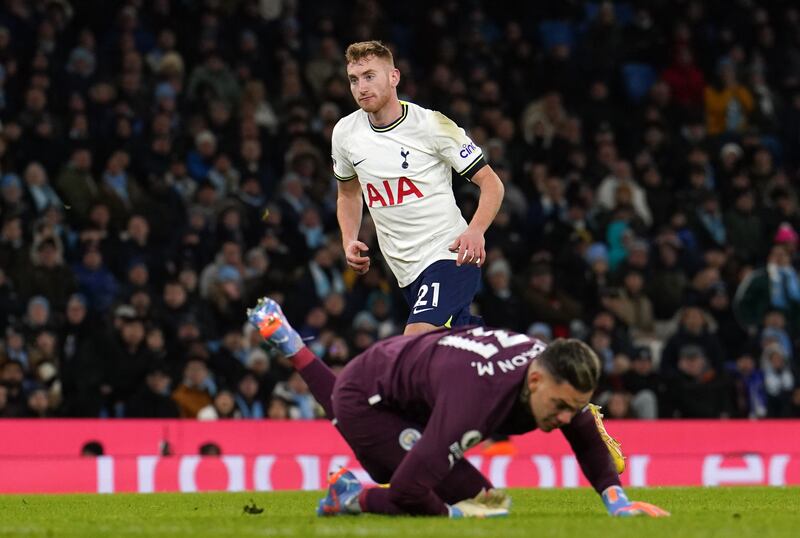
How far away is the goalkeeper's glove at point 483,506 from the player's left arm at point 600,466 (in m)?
0.47

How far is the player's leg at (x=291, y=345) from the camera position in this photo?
8070mm

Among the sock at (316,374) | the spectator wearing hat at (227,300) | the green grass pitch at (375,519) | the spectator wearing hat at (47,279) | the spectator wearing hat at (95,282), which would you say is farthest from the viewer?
the spectator wearing hat at (227,300)

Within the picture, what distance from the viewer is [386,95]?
9.57 meters

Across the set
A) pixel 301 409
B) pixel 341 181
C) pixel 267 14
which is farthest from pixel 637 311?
pixel 341 181

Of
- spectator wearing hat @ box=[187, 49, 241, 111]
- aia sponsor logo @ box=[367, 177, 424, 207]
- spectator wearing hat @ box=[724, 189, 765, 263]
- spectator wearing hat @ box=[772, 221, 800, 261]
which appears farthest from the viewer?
spectator wearing hat @ box=[724, 189, 765, 263]

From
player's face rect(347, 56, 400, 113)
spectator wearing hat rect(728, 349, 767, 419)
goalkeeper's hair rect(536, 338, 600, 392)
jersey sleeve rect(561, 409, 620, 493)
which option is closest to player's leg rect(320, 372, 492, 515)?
jersey sleeve rect(561, 409, 620, 493)

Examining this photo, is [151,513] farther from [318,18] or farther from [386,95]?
[318,18]

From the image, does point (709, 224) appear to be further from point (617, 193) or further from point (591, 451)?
point (591, 451)

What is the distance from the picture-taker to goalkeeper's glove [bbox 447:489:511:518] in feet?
25.1

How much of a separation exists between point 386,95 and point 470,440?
10.5 ft

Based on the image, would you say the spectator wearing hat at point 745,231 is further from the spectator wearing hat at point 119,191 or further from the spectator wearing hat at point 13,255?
the spectator wearing hat at point 13,255

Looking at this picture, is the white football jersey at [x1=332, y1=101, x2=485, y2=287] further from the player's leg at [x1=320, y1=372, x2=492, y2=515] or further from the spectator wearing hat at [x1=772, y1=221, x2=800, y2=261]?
the spectator wearing hat at [x1=772, y1=221, x2=800, y2=261]

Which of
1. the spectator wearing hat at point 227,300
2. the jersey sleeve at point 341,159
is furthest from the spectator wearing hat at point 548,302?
the jersey sleeve at point 341,159

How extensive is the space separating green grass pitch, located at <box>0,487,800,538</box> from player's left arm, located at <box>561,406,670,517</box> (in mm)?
117
